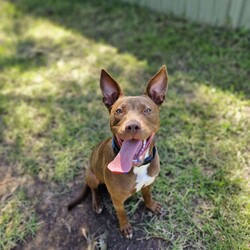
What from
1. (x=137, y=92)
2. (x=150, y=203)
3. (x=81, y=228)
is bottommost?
(x=81, y=228)

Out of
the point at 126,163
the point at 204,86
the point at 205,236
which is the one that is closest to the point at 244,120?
the point at 204,86

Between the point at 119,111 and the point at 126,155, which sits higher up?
the point at 119,111

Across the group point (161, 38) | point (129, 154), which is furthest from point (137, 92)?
point (129, 154)

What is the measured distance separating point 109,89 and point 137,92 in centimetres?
189

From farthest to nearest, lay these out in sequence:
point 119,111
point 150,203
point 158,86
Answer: point 150,203 < point 158,86 < point 119,111

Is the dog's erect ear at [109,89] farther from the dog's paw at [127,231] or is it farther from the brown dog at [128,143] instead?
the dog's paw at [127,231]

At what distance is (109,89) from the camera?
280 cm

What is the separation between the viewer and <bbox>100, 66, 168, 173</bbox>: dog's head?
7.79 feet

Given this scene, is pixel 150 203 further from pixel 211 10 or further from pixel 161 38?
pixel 211 10

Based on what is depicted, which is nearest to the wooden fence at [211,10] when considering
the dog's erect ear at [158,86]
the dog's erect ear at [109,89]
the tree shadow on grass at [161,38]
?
the tree shadow on grass at [161,38]

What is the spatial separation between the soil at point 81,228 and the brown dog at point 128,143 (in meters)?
0.14

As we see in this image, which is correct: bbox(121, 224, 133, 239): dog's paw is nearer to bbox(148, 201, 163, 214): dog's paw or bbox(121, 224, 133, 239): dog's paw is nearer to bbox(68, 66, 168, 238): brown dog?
bbox(68, 66, 168, 238): brown dog

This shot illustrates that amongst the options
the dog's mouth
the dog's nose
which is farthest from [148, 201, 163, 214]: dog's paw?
the dog's nose

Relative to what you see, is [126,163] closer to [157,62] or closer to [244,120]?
[244,120]
